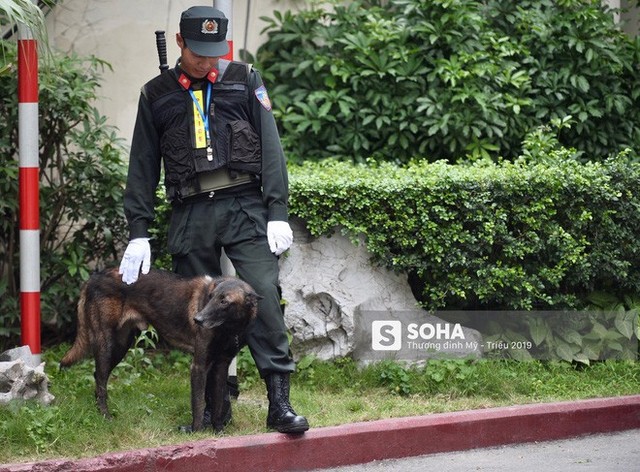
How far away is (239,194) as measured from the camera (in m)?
5.65

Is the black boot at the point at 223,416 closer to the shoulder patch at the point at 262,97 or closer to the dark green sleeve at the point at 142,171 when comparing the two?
the dark green sleeve at the point at 142,171

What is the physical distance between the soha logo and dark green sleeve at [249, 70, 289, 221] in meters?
1.77

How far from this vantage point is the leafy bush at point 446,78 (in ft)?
27.9

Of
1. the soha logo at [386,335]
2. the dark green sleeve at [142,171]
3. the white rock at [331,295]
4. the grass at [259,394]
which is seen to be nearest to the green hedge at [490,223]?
the white rock at [331,295]

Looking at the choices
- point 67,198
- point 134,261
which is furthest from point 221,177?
point 67,198

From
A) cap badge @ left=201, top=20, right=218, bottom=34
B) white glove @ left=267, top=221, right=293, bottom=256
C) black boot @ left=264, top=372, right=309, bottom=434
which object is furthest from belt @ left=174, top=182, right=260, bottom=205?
black boot @ left=264, top=372, right=309, bottom=434

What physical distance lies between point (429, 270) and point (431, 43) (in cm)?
229

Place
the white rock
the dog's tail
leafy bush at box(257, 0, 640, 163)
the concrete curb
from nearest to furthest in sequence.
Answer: the concrete curb < the dog's tail < the white rock < leafy bush at box(257, 0, 640, 163)

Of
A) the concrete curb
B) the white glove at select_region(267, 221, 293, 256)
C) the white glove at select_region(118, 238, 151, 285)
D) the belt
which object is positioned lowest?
the concrete curb

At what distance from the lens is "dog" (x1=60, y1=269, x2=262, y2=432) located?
531cm

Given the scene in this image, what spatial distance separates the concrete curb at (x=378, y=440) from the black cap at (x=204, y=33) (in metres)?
2.01

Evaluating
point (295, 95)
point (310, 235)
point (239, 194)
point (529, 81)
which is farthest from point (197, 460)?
point (529, 81)

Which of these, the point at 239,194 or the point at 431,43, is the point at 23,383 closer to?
the point at 239,194

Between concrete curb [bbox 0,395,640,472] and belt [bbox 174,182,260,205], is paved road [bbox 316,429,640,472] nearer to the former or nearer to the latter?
concrete curb [bbox 0,395,640,472]
